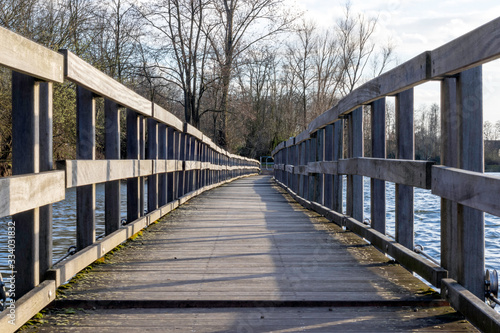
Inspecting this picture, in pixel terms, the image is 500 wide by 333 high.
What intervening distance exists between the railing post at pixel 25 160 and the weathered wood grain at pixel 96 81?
347 mm

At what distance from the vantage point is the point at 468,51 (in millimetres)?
2311

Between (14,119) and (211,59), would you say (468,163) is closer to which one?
(14,119)

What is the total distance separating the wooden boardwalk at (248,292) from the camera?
95.1 inches

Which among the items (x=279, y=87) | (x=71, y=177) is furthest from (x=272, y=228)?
(x=279, y=87)

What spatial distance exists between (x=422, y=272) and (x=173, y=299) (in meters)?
1.31

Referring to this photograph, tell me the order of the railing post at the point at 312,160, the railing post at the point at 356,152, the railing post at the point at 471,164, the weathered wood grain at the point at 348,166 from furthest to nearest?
1. the railing post at the point at 312,160
2. the railing post at the point at 356,152
3. the weathered wood grain at the point at 348,166
4. the railing post at the point at 471,164

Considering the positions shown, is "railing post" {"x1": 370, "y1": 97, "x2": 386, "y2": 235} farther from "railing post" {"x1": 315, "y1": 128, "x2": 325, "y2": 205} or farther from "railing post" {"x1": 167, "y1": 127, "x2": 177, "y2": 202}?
"railing post" {"x1": 167, "y1": 127, "x2": 177, "y2": 202}

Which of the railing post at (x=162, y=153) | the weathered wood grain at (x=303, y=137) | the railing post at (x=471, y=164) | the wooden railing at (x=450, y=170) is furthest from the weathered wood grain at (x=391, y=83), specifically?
the weathered wood grain at (x=303, y=137)

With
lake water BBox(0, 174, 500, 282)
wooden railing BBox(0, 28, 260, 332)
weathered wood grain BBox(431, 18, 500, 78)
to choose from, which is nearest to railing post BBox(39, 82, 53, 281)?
wooden railing BBox(0, 28, 260, 332)

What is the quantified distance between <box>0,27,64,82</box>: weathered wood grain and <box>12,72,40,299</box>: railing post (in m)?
0.10

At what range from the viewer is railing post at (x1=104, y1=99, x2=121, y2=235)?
403cm

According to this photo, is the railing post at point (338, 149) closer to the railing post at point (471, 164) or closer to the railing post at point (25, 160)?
the railing post at point (471, 164)

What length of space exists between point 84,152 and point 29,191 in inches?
48.3

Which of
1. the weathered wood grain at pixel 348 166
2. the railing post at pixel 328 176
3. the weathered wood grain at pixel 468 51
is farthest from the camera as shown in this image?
the railing post at pixel 328 176
